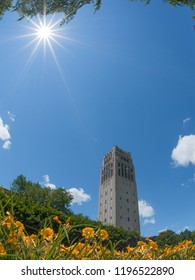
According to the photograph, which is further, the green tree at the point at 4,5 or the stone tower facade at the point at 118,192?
the stone tower facade at the point at 118,192

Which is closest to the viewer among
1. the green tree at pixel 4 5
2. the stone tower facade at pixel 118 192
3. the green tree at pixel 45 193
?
the green tree at pixel 4 5

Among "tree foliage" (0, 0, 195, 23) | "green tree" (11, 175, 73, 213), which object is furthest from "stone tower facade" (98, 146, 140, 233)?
"tree foliage" (0, 0, 195, 23)

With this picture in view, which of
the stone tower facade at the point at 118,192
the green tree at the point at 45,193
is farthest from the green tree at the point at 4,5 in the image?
the stone tower facade at the point at 118,192

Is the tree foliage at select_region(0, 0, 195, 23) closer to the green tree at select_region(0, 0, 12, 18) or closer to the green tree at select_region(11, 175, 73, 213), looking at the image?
the green tree at select_region(0, 0, 12, 18)

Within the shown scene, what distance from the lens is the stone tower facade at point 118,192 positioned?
242ft

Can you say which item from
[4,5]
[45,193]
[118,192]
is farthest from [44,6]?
[118,192]

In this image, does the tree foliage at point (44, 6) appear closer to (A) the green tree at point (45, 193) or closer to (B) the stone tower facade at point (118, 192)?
Result: (A) the green tree at point (45, 193)

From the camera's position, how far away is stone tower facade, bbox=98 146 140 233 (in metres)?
73.8

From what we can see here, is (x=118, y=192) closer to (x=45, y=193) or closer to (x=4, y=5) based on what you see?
(x=45, y=193)

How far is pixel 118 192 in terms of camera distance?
76.9 m
